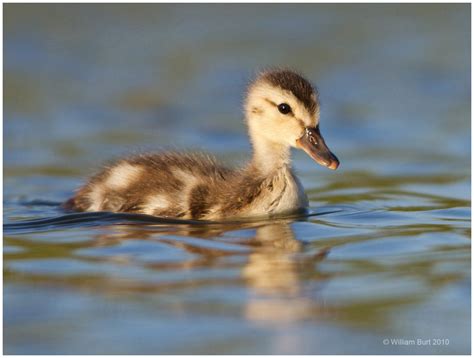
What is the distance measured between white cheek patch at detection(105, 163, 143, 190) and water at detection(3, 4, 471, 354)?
32 cm

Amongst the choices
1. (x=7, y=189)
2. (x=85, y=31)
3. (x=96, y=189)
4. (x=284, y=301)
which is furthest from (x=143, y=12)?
(x=284, y=301)

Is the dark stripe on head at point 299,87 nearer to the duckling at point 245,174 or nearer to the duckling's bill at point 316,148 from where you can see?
the duckling at point 245,174

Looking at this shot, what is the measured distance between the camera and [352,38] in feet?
39.8

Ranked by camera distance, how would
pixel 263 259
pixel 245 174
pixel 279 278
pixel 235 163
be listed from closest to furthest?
pixel 279 278 → pixel 263 259 → pixel 245 174 → pixel 235 163

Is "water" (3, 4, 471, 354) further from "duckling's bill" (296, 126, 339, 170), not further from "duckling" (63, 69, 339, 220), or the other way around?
"duckling's bill" (296, 126, 339, 170)

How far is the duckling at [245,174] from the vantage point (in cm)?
549

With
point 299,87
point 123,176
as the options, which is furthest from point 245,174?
point 123,176

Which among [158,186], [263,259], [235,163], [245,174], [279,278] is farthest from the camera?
[235,163]

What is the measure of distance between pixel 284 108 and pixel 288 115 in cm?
4

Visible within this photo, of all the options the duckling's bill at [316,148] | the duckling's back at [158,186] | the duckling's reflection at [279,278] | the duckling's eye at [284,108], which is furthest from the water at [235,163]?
the duckling's eye at [284,108]

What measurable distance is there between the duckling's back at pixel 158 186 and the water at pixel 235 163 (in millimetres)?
151

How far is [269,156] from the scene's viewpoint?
576cm

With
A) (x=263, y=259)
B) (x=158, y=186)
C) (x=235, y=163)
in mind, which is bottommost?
(x=263, y=259)

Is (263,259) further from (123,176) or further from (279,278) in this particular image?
(123,176)
